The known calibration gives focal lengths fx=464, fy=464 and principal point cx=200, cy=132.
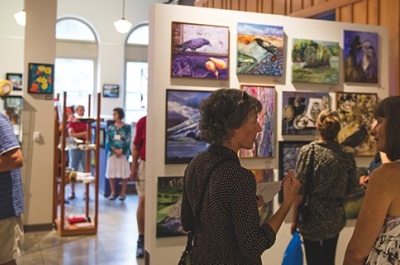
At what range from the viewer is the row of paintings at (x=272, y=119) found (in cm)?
356

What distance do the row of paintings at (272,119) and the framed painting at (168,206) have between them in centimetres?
16

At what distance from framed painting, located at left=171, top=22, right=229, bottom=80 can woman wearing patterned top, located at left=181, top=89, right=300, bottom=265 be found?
68.2 inches

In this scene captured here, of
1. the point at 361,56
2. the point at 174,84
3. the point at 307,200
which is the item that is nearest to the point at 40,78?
the point at 174,84

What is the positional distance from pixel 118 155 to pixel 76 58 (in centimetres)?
443

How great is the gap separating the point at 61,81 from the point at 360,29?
9579 millimetres

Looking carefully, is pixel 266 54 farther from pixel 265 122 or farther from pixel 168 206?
pixel 168 206

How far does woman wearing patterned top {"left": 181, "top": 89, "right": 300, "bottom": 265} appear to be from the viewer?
5.65 ft

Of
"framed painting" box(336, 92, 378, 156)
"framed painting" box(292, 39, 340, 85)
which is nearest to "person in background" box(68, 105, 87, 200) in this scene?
"framed painting" box(292, 39, 340, 85)

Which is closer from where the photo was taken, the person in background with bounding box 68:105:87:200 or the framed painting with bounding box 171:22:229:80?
the framed painting with bounding box 171:22:229:80

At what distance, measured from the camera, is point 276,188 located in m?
2.23

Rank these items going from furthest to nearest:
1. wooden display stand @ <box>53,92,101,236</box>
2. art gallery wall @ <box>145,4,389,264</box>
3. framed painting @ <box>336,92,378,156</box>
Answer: wooden display stand @ <box>53,92,101,236</box>, framed painting @ <box>336,92,378,156</box>, art gallery wall @ <box>145,4,389,264</box>

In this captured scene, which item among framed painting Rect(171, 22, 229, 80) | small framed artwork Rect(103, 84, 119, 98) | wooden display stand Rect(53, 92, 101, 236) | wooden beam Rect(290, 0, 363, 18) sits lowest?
wooden display stand Rect(53, 92, 101, 236)

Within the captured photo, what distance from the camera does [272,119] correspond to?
3963mm

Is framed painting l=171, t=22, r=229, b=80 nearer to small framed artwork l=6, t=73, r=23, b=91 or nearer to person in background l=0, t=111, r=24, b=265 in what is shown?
person in background l=0, t=111, r=24, b=265
